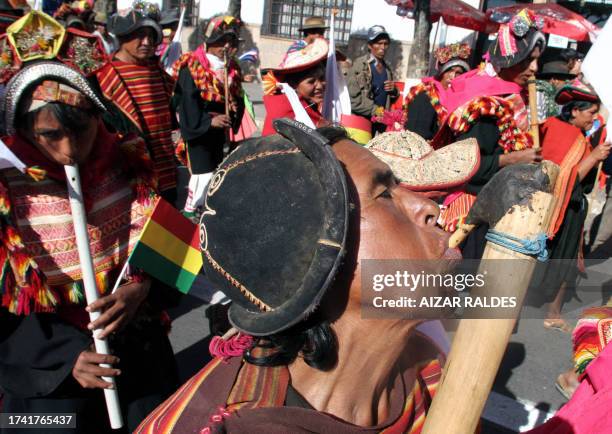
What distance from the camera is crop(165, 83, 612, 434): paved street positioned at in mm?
3646

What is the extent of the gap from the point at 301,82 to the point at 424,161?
7.48 ft

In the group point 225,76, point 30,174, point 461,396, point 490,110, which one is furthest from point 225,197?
point 225,76

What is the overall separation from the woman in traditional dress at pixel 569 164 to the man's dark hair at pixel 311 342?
3.76 meters

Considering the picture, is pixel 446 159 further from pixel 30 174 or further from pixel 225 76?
pixel 225 76

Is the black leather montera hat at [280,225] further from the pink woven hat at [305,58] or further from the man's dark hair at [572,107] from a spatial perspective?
the man's dark hair at [572,107]

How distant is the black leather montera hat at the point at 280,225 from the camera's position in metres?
1.10

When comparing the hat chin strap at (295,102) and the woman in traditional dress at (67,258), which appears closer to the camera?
the woman in traditional dress at (67,258)

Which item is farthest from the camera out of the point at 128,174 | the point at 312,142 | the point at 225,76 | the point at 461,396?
the point at 225,76

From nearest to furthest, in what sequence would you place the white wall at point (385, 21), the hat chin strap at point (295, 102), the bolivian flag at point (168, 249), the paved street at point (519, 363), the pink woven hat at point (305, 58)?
the bolivian flag at point (168, 249) → the hat chin strap at point (295, 102) → the paved street at point (519, 363) → the pink woven hat at point (305, 58) → the white wall at point (385, 21)

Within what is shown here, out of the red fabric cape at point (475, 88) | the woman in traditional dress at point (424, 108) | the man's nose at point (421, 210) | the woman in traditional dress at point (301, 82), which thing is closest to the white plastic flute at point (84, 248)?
the man's nose at point (421, 210)

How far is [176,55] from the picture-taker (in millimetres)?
8266

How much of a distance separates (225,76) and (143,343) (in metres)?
4.00

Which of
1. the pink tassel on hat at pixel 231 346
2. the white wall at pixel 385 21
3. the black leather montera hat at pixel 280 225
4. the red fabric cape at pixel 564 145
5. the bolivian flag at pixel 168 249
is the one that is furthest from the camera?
the white wall at pixel 385 21

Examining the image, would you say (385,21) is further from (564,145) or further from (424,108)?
(564,145)
